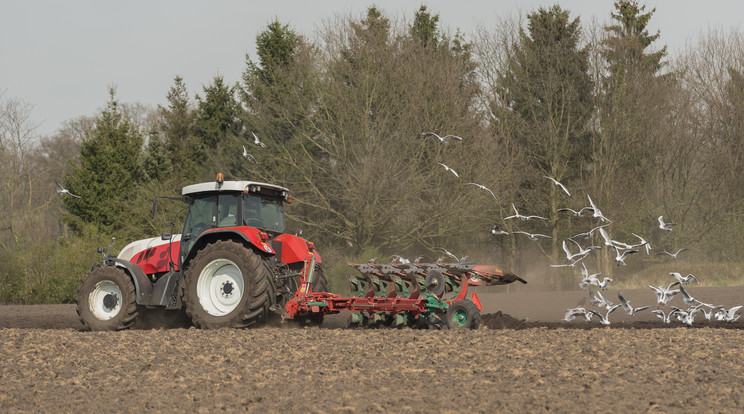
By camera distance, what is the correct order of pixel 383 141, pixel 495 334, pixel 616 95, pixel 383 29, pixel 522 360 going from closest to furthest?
pixel 522 360, pixel 495 334, pixel 383 141, pixel 383 29, pixel 616 95

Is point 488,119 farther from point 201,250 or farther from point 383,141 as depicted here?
point 201,250

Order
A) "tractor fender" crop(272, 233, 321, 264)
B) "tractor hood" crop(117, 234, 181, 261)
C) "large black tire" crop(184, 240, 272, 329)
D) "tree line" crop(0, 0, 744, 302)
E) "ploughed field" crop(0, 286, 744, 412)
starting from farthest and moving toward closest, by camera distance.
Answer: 1. "tree line" crop(0, 0, 744, 302)
2. "tractor hood" crop(117, 234, 181, 261)
3. "tractor fender" crop(272, 233, 321, 264)
4. "large black tire" crop(184, 240, 272, 329)
5. "ploughed field" crop(0, 286, 744, 412)

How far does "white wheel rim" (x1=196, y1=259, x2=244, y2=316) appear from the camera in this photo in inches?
431

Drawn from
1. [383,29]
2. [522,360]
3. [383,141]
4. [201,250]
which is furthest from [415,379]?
[383,29]

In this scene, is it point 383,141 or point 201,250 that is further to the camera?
point 383,141

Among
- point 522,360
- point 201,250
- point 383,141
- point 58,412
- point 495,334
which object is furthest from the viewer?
point 383,141

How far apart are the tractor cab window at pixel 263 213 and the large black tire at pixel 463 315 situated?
299 cm

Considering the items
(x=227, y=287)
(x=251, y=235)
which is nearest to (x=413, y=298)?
(x=251, y=235)

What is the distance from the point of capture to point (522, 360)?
7.52 meters

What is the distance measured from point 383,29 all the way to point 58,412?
21.1 meters

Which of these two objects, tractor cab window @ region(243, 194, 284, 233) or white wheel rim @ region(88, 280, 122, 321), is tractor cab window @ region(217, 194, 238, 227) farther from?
white wheel rim @ region(88, 280, 122, 321)

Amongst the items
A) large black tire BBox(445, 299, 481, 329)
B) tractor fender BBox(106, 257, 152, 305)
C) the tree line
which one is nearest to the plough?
large black tire BBox(445, 299, 481, 329)

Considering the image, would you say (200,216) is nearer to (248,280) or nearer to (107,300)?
(248,280)

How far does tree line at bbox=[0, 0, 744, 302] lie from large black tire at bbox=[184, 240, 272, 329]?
452 inches
